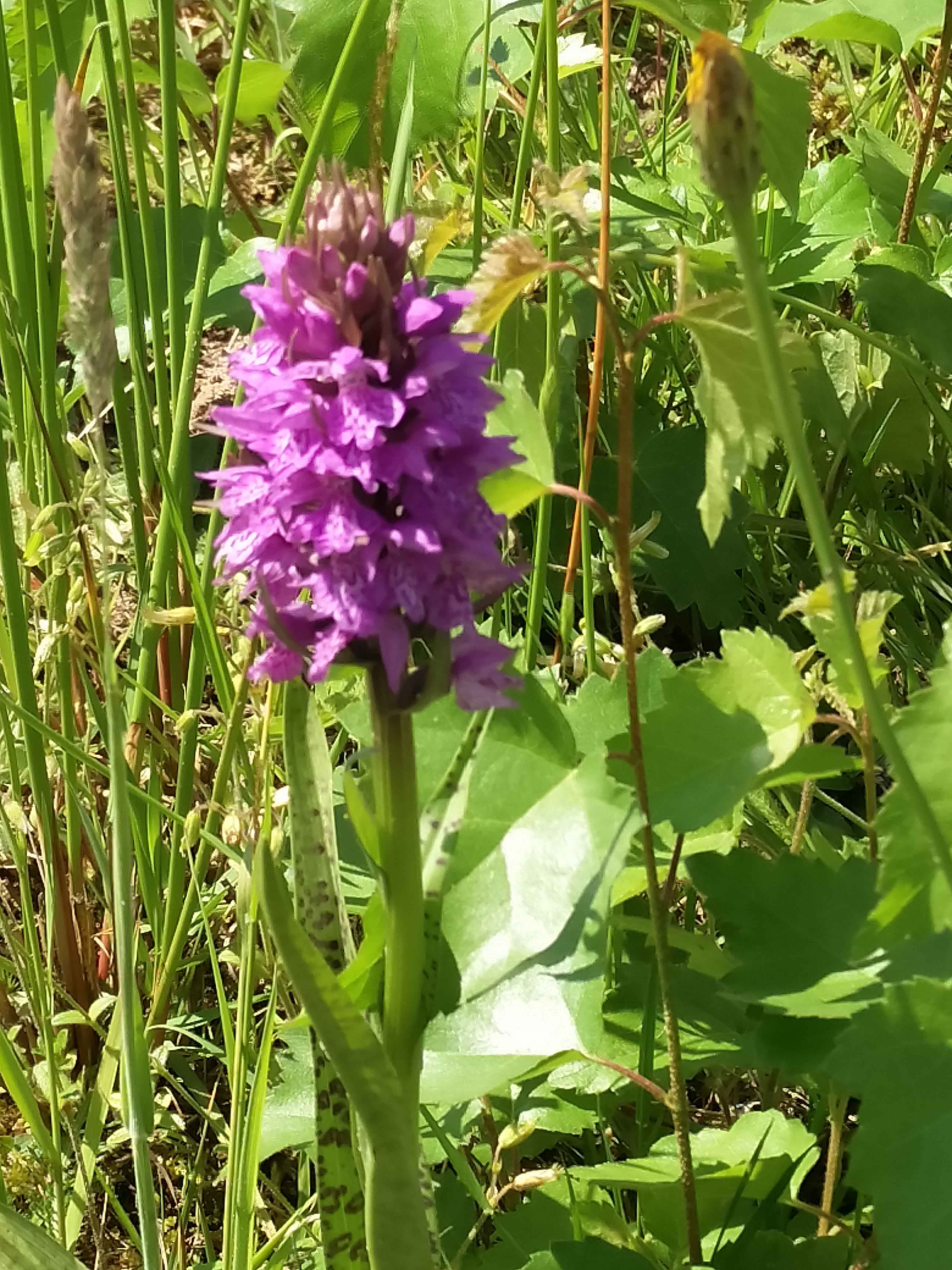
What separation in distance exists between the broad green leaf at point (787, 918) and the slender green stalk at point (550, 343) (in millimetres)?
167

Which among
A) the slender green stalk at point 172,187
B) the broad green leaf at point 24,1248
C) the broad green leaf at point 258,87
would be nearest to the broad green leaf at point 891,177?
the broad green leaf at point 258,87

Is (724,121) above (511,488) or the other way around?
above

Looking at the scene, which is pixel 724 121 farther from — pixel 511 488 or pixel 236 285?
pixel 236 285

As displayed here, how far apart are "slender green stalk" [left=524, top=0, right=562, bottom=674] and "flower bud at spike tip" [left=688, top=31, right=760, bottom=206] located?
1.19 feet

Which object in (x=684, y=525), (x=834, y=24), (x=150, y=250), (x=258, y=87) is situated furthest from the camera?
(x=684, y=525)

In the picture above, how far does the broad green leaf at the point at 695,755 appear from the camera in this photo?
56 centimetres

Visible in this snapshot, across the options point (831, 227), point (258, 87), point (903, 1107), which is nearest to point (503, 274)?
point (903, 1107)

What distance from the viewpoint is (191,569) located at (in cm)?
77

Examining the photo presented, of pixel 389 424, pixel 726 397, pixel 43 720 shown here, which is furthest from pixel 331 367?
pixel 43 720

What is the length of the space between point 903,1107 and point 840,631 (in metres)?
0.21

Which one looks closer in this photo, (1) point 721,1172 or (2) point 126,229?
(1) point 721,1172

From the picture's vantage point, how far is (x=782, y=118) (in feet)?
2.62

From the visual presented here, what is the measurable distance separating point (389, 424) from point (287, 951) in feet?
0.67

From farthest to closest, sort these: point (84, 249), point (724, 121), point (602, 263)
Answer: point (602, 263)
point (84, 249)
point (724, 121)
